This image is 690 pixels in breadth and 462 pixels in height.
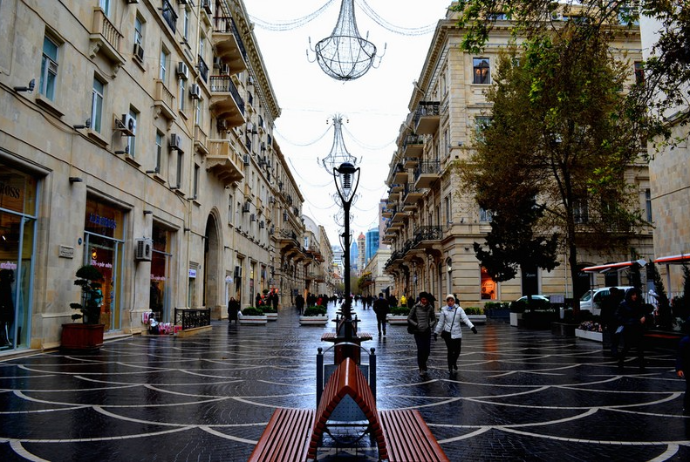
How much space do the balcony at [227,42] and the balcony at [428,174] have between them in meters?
15.8

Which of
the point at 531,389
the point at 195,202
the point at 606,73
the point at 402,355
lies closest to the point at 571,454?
the point at 531,389

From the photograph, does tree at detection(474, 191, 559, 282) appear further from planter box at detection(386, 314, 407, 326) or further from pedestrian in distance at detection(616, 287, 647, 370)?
pedestrian in distance at detection(616, 287, 647, 370)

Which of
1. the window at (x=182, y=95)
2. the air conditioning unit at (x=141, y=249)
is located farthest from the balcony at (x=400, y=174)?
the air conditioning unit at (x=141, y=249)

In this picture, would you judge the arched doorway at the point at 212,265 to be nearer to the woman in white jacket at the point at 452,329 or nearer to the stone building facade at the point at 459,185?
the stone building facade at the point at 459,185

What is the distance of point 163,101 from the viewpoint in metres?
20.6

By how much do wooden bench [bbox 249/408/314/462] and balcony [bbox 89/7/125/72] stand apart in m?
14.0

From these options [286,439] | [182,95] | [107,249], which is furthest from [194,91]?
[286,439]

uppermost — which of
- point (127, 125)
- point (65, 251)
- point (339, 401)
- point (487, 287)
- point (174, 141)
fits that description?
point (174, 141)

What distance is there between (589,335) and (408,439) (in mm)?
16148

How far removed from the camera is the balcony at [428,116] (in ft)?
129

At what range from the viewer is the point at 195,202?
1023 inches

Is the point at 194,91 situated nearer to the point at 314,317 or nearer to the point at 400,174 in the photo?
the point at 314,317

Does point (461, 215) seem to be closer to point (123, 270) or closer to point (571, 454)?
point (123, 270)

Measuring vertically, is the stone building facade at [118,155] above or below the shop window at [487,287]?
above
